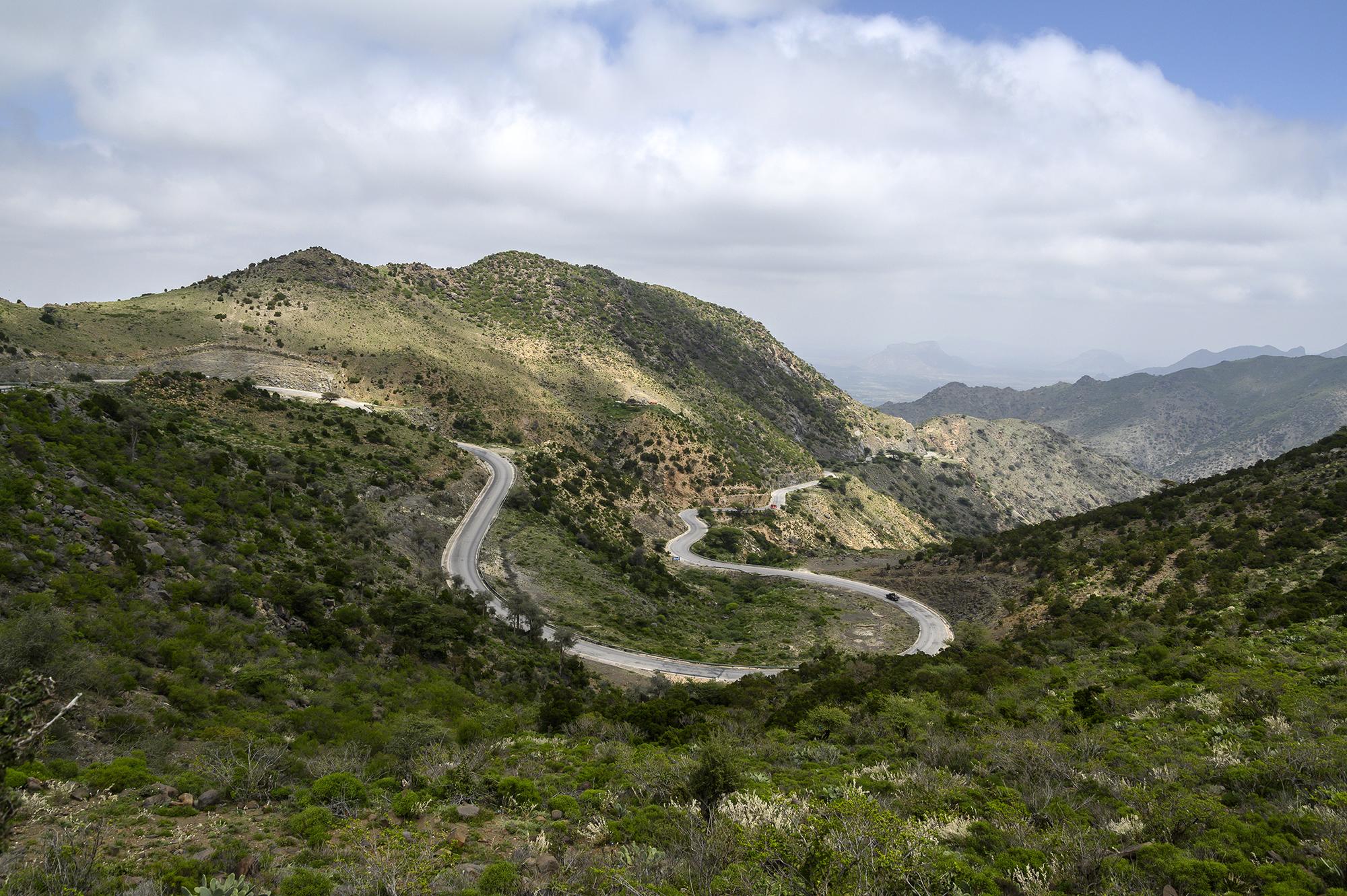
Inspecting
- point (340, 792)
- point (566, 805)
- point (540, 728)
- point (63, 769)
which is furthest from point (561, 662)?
point (63, 769)

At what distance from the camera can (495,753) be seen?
15.7m

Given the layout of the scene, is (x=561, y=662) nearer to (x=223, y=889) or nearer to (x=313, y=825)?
(x=313, y=825)

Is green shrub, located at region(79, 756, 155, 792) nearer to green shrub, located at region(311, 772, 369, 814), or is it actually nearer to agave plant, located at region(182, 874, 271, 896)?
green shrub, located at region(311, 772, 369, 814)

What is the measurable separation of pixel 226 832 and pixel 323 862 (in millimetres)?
2044

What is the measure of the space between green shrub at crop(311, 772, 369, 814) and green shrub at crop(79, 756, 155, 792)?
2.79 meters

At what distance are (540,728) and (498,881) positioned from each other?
11.8 m

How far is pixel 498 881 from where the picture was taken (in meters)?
8.32

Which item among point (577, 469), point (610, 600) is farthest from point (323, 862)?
point (577, 469)

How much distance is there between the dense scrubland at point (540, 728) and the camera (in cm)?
846

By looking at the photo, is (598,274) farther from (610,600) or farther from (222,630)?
(222,630)

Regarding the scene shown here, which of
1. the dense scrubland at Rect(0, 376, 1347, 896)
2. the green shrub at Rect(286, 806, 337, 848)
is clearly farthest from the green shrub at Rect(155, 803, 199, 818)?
the green shrub at Rect(286, 806, 337, 848)

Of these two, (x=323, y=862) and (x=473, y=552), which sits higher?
(x=323, y=862)

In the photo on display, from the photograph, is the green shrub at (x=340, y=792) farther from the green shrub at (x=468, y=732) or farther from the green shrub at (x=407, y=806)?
the green shrub at (x=468, y=732)

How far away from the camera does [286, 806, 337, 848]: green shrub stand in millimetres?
9352
